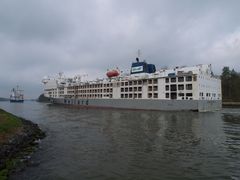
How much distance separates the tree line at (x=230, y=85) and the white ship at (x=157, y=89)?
A: 148 feet

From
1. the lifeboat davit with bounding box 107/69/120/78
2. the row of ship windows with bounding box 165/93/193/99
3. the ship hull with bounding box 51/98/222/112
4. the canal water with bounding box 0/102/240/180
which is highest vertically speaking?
the lifeboat davit with bounding box 107/69/120/78

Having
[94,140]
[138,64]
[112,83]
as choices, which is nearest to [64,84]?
[112,83]

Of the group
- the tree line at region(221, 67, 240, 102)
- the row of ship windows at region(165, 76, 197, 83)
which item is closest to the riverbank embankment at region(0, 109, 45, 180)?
the row of ship windows at region(165, 76, 197, 83)

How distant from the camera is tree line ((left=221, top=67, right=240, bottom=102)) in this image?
107719mm

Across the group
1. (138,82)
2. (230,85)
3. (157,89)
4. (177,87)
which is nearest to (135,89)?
(138,82)

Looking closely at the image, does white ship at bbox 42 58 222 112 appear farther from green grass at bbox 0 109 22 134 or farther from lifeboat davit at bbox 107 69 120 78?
green grass at bbox 0 109 22 134

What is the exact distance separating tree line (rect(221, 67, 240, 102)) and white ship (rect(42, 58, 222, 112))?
148 feet

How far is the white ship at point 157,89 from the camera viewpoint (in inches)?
2226

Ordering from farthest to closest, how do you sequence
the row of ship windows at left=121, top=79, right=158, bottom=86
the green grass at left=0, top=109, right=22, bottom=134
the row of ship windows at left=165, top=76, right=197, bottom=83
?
the row of ship windows at left=121, top=79, right=158, bottom=86 < the row of ship windows at left=165, top=76, right=197, bottom=83 < the green grass at left=0, top=109, right=22, bottom=134

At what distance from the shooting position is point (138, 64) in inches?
2928

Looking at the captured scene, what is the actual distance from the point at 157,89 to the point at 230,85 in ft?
209

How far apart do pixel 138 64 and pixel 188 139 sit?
180 feet

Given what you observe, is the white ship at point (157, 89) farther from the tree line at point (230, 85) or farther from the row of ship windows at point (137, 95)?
the tree line at point (230, 85)

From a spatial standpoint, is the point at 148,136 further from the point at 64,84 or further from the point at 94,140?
the point at 64,84
